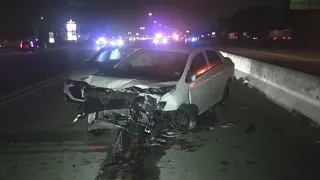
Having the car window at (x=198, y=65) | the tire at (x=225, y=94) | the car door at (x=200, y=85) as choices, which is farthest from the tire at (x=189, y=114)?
the tire at (x=225, y=94)

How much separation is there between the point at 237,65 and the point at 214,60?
13270 millimetres

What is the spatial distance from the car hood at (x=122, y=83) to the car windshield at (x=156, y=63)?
0.57 m

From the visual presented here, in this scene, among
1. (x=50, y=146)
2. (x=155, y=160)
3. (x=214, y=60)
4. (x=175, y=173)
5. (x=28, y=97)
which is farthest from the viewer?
(x=28, y=97)

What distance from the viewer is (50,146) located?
288 inches

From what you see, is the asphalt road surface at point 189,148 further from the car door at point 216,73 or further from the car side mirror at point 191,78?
the car side mirror at point 191,78

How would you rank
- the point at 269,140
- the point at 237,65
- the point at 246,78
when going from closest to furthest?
the point at 269,140
the point at 246,78
the point at 237,65

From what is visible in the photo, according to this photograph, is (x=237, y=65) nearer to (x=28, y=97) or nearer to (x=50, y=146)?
(x=28, y=97)

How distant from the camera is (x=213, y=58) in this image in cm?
1070

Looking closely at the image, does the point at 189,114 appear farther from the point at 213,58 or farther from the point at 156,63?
the point at 213,58

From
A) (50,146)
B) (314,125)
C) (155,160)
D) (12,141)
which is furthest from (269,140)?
(12,141)

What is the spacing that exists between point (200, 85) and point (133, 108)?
1750mm

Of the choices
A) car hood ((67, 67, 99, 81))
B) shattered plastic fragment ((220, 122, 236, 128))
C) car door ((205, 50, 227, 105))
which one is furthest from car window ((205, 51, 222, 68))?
car hood ((67, 67, 99, 81))

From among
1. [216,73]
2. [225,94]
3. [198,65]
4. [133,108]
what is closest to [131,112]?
[133,108]

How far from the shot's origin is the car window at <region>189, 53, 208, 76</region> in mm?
8969
